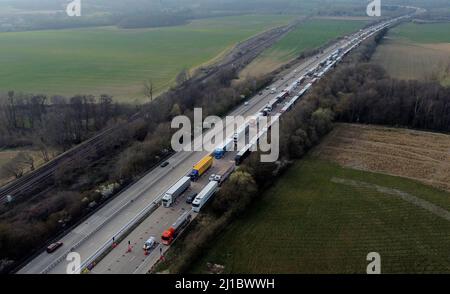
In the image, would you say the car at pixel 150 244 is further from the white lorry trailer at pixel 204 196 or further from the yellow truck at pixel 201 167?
the yellow truck at pixel 201 167

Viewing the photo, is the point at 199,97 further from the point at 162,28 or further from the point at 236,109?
the point at 162,28

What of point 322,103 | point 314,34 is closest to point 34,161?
point 322,103

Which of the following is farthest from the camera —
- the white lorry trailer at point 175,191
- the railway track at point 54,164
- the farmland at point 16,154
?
the farmland at point 16,154

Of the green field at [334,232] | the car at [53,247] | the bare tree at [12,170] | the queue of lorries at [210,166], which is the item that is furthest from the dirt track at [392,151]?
the bare tree at [12,170]

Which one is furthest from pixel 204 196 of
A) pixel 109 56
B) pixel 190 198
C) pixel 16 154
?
pixel 109 56

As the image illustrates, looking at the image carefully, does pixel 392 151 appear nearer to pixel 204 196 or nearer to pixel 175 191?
pixel 204 196

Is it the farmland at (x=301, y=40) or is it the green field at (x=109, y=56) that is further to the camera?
the farmland at (x=301, y=40)
